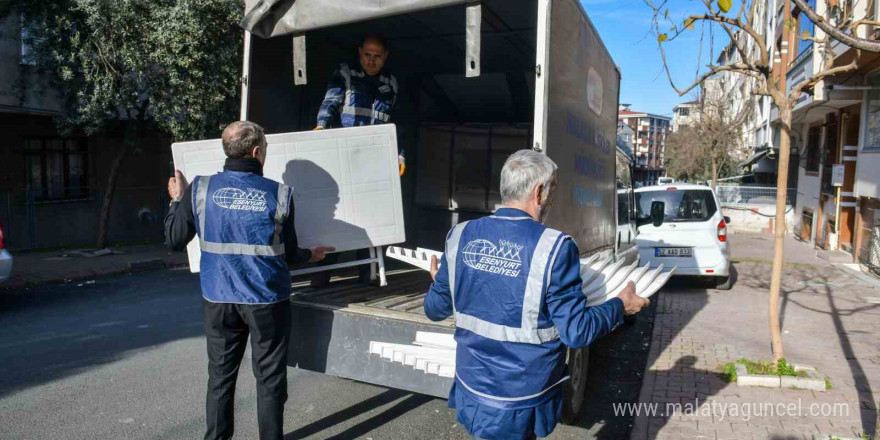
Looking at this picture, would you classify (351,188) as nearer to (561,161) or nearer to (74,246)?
(561,161)

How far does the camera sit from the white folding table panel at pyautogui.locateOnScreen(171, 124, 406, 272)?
12.8ft

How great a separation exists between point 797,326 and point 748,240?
13844 mm

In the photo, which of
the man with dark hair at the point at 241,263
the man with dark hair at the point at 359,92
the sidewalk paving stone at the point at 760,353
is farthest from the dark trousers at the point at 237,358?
the sidewalk paving stone at the point at 760,353

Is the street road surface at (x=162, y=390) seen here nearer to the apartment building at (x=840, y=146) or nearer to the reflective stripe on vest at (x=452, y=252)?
the reflective stripe on vest at (x=452, y=252)

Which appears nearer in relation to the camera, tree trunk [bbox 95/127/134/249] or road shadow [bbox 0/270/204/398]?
road shadow [bbox 0/270/204/398]

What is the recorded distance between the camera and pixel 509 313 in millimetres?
2365

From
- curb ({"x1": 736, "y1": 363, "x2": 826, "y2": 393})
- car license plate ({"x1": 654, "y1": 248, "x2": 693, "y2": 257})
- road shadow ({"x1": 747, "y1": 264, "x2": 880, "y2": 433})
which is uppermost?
car license plate ({"x1": 654, "y1": 248, "x2": 693, "y2": 257})

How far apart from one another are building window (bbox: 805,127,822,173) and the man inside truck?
62.2 feet

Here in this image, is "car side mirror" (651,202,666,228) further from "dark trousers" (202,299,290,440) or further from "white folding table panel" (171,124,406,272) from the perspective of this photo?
"dark trousers" (202,299,290,440)

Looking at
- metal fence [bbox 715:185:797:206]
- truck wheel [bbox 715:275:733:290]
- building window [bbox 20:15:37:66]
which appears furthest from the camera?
metal fence [bbox 715:185:797:206]

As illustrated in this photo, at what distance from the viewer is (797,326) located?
785cm

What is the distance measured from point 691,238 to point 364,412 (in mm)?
7171

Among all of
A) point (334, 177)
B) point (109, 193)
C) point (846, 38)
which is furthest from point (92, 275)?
point (846, 38)

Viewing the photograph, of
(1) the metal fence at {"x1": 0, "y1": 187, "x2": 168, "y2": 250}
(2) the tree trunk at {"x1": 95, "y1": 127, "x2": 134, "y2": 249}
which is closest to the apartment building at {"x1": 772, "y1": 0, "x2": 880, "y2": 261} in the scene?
(2) the tree trunk at {"x1": 95, "y1": 127, "x2": 134, "y2": 249}
